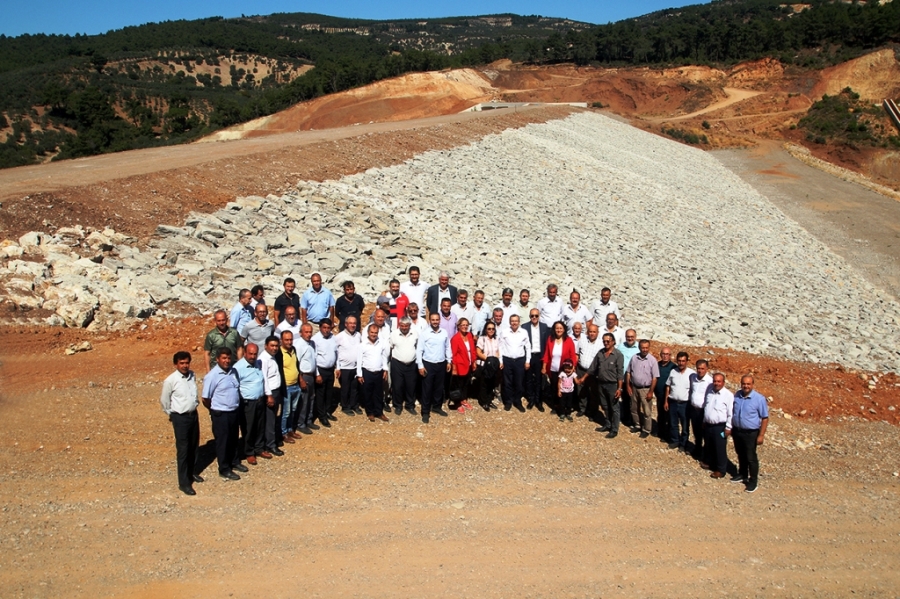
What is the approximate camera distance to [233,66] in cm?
11038

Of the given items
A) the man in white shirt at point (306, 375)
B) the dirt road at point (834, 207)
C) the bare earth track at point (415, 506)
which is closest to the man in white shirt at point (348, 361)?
the bare earth track at point (415, 506)

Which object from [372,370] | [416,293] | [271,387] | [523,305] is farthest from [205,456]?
[523,305]

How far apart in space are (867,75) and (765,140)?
1809cm

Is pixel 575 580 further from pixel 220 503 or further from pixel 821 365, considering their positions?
pixel 821 365

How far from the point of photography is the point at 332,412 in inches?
337

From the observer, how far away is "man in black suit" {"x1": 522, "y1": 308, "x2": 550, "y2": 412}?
29.7 ft

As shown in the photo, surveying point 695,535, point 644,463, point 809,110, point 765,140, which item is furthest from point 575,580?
point 809,110

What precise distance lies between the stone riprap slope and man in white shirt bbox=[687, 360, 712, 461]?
5197 mm

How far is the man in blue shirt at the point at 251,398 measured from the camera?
6.82m

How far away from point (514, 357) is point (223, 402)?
153 inches

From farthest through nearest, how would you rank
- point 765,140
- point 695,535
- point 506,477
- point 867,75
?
point 867,75, point 765,140, point 506,477, point 695,535

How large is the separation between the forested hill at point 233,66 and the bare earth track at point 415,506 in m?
41.6

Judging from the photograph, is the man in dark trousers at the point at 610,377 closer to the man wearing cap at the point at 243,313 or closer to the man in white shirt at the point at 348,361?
the man in white shirt at the point at 348,361

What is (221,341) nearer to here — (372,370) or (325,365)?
(325,365)
